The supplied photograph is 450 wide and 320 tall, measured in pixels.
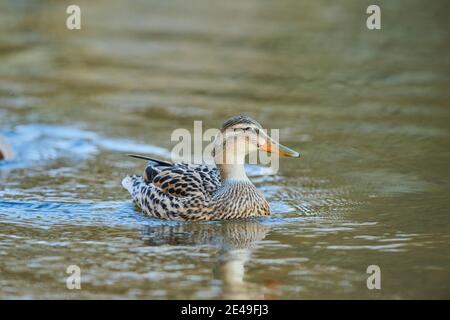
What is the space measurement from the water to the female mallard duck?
0.58ft

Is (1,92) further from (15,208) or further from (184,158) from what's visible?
(15,208)

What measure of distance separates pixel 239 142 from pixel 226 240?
126cm

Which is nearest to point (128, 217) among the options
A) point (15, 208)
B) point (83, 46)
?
point (15, 208)

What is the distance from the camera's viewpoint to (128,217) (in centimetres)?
Answer: 1106

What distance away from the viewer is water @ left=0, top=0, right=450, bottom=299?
9102mm

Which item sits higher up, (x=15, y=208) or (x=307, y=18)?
(x=307, y=18)

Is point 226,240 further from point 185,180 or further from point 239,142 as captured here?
point 239,142

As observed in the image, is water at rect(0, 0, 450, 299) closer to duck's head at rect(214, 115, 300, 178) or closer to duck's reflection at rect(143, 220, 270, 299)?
duck's reflection at rect(143, 220, 270, 299)

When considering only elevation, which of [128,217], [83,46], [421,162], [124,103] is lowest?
[128,217]

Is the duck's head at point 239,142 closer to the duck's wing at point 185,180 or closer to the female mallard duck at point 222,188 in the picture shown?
the female mallard duck at point 222,188

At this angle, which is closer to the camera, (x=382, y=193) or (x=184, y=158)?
(x=382, y=193)

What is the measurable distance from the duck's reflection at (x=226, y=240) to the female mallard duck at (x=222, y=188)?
160 millimetres

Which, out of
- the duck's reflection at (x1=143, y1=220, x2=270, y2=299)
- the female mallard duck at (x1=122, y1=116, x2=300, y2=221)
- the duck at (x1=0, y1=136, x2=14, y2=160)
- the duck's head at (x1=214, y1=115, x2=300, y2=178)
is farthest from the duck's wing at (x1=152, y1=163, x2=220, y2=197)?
the duck at (x1=0, y1=136, x2=14, y2=160)
